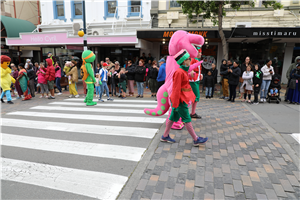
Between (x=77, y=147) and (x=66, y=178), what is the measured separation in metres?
1.25

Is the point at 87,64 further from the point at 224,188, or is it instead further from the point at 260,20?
the point at 260,20

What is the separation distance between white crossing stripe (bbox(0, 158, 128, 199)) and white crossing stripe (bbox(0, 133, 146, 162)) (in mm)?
640

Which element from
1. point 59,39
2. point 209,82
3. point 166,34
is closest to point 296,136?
point 209,82

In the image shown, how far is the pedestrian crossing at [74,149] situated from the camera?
136 inches

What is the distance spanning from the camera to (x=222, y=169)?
12.2 feet

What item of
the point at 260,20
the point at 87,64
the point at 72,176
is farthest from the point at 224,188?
the point at 260,20

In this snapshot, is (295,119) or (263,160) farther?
(295,119)

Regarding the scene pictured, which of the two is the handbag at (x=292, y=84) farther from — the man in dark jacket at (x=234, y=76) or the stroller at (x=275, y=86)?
the man in dark jacket at (x=234, y=76)

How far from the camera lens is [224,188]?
10.5ft

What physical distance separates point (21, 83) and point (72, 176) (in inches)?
350

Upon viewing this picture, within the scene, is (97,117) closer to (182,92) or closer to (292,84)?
(182,92)

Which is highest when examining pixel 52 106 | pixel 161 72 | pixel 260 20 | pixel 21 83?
pixel 260 20

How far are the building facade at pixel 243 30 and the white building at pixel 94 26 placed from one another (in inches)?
56.3

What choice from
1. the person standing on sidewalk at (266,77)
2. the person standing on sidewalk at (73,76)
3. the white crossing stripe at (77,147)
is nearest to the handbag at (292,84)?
the person standing on sidewalk at (266,77)
